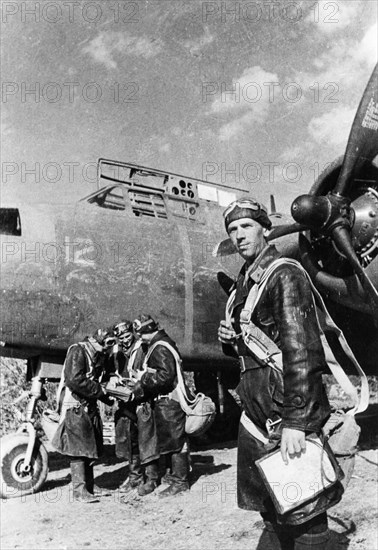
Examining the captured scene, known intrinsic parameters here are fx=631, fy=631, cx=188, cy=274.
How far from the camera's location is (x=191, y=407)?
7145 mm

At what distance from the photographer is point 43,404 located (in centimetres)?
1684

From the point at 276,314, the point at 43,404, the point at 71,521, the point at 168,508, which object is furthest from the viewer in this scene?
Result: the point at 43,404

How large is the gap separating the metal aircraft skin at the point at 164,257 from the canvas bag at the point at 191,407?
63cm

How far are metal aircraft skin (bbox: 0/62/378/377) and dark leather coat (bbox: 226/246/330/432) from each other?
2.67 m

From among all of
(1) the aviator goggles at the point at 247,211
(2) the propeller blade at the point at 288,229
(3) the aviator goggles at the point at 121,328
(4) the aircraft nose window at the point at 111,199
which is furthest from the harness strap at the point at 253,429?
(4) the aircraft nose window at the point at 111,199

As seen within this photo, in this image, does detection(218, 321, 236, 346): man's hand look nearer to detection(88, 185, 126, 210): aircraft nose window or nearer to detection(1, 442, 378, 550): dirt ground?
detection(1, 442, 378, 550): dirt ground

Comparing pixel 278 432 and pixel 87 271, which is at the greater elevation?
pixel 87 271

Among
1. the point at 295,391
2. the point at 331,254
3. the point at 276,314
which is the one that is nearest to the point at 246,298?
the point at 276,314

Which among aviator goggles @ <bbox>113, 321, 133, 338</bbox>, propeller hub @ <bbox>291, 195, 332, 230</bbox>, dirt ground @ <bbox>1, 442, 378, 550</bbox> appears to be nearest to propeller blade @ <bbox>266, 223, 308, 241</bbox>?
propeller hub @ <bbox>291, 195, 332, 230</bbox>

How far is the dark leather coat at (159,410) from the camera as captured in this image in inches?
274

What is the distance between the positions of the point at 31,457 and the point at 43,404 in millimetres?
10265

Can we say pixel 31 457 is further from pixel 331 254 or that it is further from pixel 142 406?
pixel 331 254

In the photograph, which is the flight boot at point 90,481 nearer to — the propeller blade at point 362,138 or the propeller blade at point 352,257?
the propeller blade at point 352,257

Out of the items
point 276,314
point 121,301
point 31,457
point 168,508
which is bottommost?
point 168,508
